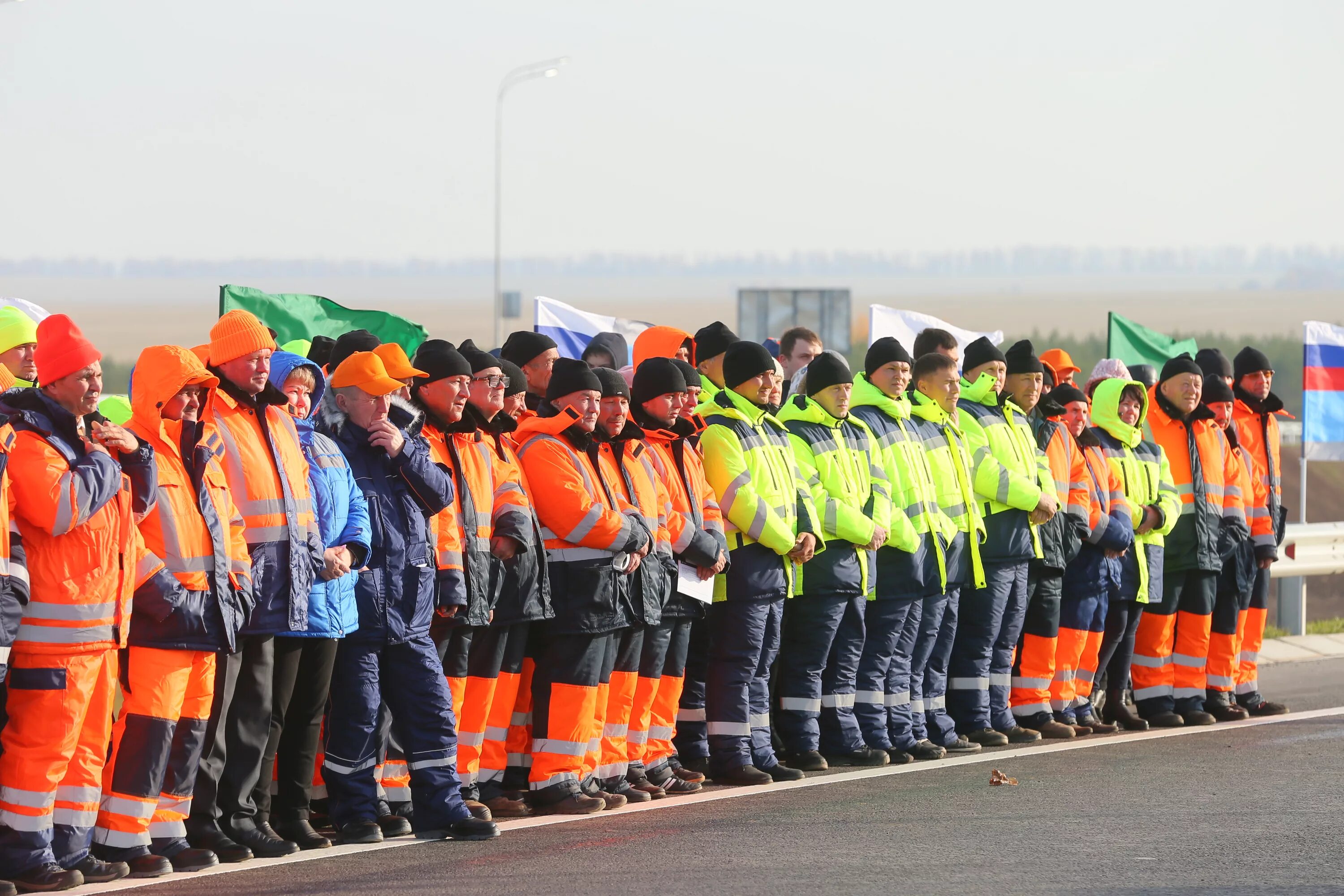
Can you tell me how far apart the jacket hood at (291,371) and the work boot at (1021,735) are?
5.12m

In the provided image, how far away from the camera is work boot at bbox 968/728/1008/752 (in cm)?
1202

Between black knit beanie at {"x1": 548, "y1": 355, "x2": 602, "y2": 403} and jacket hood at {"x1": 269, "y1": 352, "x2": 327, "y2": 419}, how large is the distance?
122 centimetres

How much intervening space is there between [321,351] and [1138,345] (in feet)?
28.8

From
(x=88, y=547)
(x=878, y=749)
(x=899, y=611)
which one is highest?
(x=88, y=547)

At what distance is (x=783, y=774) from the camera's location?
35.1ft

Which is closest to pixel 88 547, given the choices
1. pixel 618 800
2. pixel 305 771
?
pixel 305 771

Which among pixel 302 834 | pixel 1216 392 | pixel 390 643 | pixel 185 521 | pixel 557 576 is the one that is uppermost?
pixel 1216 392

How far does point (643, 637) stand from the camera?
400 inches

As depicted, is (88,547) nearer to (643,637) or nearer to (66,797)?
(66,797)

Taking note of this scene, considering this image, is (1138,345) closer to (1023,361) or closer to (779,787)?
(1023,361)

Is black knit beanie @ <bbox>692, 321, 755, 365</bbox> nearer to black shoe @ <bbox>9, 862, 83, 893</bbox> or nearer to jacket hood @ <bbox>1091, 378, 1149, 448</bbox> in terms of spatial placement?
jacket hood @ <bbox>1091, 378, 1149, 448</bbox>

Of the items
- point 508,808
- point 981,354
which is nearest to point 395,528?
point 508,808

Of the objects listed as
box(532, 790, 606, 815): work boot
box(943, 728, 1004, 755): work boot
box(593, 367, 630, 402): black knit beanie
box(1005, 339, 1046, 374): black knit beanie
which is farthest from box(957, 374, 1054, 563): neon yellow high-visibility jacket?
box(532, 790, 606, 815): work boot

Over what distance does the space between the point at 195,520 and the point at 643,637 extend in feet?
9.19
